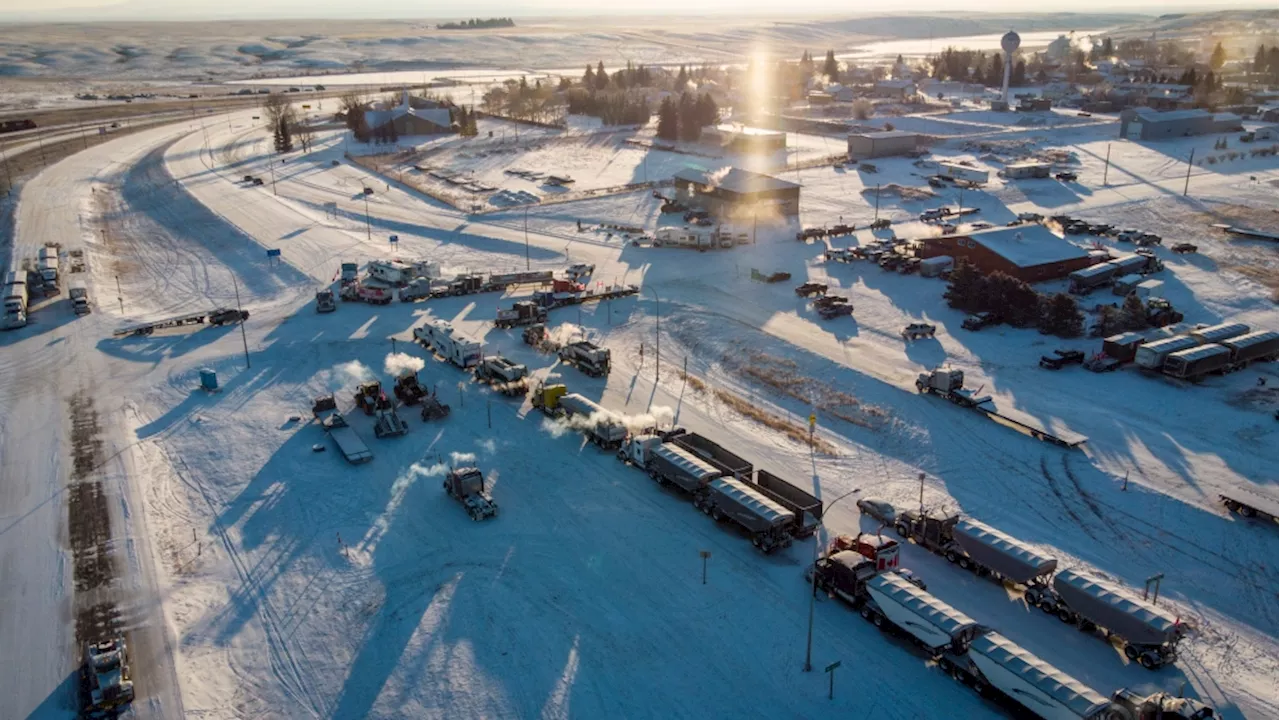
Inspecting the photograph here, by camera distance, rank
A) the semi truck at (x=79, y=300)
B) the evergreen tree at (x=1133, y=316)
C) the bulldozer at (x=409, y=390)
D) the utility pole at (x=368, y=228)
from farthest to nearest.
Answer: the utility pole at (x=368, y=228)
the semi truck at (x=79, y=300)
the evergreen tree at (x=1133, y=316)
the bulldozer at (x=409, y=390)

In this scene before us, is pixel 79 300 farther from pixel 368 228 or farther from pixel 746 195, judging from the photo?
pixel 746 195

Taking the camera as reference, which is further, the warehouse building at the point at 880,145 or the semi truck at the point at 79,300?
the warehouse building at the point at 880,145

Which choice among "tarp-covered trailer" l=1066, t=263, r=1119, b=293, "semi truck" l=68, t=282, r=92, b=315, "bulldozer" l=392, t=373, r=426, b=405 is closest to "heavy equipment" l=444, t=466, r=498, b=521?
"bulldozer" l=392, t=373, r=426, b=405

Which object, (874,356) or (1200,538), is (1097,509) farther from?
(874,356)

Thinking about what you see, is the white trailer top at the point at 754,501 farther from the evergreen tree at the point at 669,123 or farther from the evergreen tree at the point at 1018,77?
the evergreen tree at the point at 1018,77

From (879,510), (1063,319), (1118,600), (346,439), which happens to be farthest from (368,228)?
(1118,600)

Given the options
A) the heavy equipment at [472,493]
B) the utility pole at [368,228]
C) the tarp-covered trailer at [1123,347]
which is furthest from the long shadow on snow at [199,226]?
the tarp-covered trailer at [1123,347]
